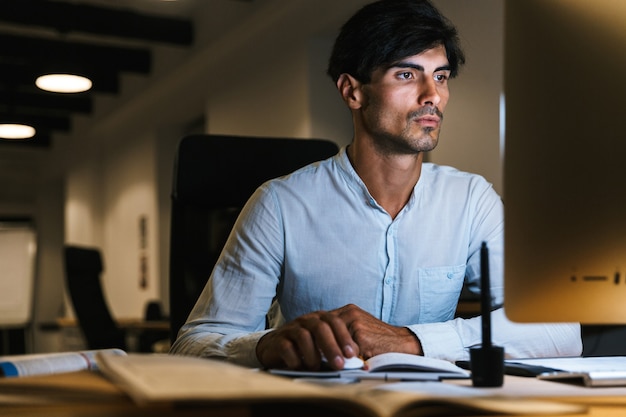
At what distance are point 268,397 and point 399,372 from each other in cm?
46

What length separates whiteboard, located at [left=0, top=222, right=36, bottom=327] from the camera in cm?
1346

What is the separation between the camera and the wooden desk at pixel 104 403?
2.18 ft

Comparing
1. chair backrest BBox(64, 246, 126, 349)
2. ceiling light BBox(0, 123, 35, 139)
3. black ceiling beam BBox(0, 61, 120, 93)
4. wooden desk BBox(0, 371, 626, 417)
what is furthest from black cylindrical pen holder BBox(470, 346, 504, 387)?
ceiling light BBox(0, 123, 35, 139)

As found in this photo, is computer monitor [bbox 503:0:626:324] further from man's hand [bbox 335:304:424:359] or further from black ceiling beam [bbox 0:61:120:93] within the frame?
black ceiling beam [bbox 0:61:120:93]

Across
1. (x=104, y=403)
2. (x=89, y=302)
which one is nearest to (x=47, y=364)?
(x=104, y=403)

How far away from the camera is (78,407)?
718 millimetres

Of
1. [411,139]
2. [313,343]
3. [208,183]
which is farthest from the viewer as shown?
[208,183]

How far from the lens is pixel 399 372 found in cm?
106

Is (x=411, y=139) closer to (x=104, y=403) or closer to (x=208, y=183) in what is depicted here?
(x=208, y=183)

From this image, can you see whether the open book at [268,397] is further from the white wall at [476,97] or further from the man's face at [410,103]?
the white wall at [476,97]

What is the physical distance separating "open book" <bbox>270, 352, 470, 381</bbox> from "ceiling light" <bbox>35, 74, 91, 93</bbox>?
554 cm

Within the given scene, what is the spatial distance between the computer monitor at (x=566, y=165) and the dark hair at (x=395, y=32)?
40.4 inches

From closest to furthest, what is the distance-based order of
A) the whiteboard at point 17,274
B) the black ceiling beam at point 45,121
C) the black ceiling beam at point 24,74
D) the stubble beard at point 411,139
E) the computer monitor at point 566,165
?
the computer monitor at point 566,165 < the stubble beard at point 411,139 < the black ceiling beam at point 24,74 < the black ceiling beam at point 45,121 < the whiteboard at point 17,274

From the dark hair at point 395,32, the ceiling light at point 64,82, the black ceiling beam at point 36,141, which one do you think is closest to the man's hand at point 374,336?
the dark hair at point 395,32
